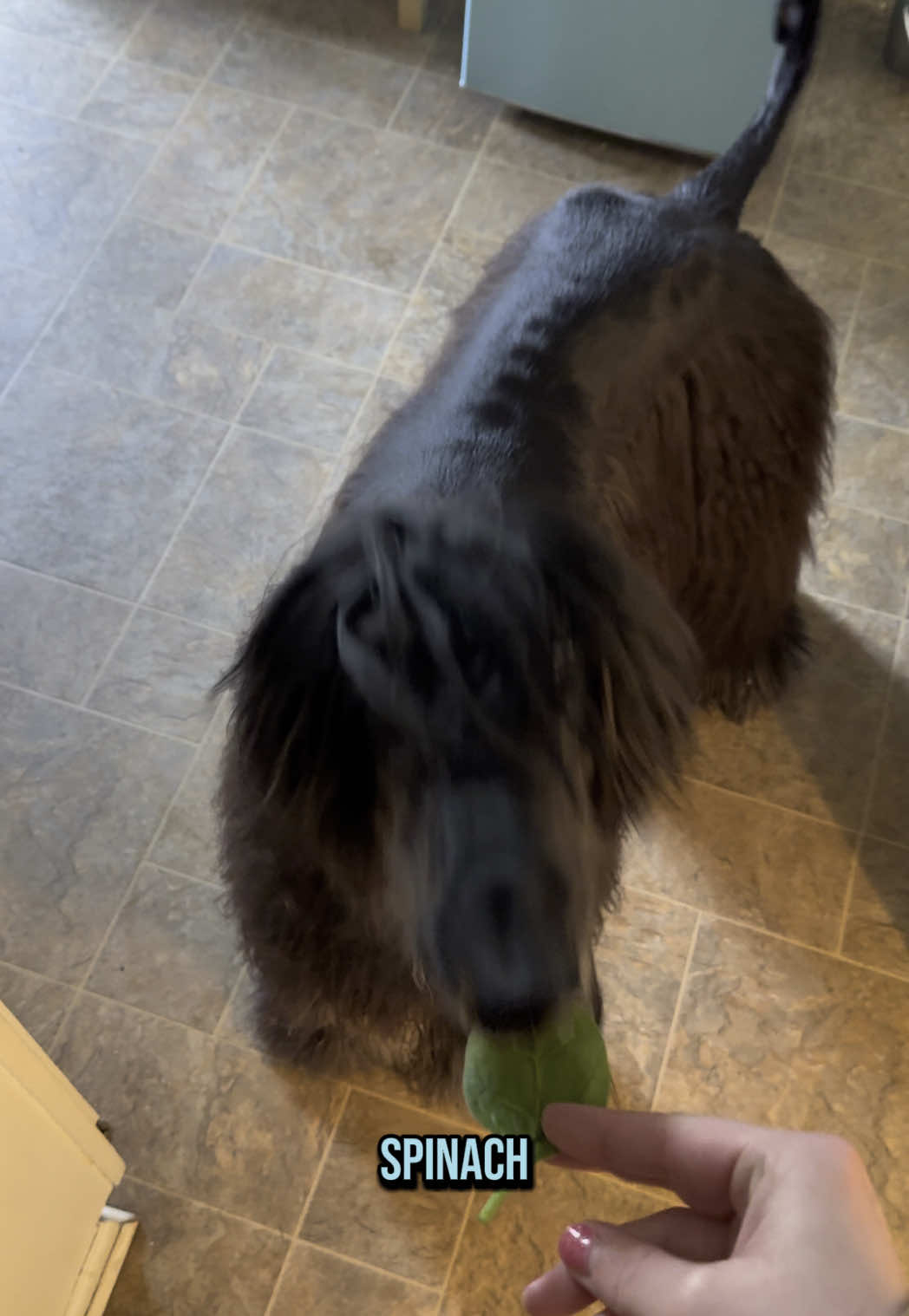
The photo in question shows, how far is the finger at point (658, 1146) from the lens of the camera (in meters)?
0.73

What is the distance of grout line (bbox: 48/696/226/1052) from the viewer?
1369 mm

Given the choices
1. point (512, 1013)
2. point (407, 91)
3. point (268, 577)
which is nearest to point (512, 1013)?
point (512, 1013)

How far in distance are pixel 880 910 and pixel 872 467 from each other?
70 centimetres

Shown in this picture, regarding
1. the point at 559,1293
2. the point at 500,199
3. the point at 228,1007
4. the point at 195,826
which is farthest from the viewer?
the point at 500,199

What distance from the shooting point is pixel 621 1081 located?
135 centimetres

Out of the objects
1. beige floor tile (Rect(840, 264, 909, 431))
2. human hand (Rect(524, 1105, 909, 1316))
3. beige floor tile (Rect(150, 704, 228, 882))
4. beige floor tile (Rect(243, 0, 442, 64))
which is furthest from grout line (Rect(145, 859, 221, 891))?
beige floor tile (Rect(243, 0, 442, 64))

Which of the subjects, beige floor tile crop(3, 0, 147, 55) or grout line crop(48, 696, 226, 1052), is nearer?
grout line crop(48, 696, 226, 1052)

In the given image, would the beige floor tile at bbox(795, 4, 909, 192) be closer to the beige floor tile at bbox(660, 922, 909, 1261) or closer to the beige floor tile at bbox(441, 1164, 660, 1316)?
the beige floor tile at bbox(660, 922, 909, 1261)

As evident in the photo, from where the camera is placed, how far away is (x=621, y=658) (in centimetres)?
74

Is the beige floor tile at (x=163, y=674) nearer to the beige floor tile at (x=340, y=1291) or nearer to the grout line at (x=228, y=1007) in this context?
the grout line at (x=228, y=1007)

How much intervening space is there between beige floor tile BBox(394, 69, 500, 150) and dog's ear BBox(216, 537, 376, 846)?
62.2 inches

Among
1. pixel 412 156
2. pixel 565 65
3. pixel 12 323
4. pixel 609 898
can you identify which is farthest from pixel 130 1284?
pixel 565 65

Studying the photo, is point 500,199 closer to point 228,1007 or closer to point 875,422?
point 875,422

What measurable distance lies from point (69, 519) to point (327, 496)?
0.38m
